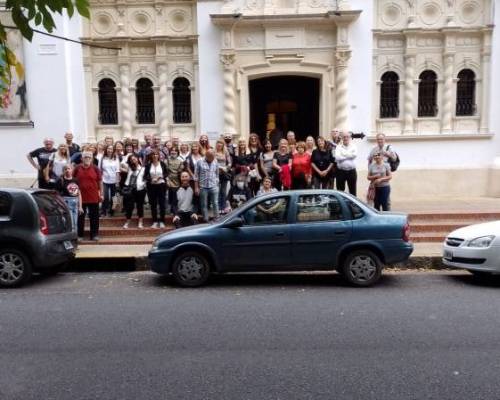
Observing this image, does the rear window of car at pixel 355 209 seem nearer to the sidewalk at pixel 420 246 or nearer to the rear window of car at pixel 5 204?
the sidewalk at pixel 420 246

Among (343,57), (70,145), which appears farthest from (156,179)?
(343,57)

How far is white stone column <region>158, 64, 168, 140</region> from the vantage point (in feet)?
46.5

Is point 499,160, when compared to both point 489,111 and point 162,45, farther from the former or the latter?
point 162,45

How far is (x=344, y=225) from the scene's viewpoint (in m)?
7.69

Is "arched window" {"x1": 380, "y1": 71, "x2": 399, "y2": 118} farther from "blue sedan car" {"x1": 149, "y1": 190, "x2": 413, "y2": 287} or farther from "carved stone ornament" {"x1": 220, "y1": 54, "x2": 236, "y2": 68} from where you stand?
"blue sedan car" {"x1": 149, "y1": 190, "x2": 413, "y2": 287}

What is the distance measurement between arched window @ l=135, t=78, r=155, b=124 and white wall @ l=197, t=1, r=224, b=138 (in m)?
1.56

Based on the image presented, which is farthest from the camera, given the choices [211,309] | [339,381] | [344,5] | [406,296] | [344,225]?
[344,5]

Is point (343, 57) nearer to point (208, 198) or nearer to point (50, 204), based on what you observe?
point (208, 198)

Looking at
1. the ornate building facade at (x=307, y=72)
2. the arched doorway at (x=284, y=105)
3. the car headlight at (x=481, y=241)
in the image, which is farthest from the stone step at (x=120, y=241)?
the car headlight at (x=481, y=241)

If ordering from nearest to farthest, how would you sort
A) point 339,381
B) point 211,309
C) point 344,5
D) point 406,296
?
1. point 339,381
2. point 211,309
3. point 406,296
4. point 344,5

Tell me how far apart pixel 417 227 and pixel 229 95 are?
6190 millimetres

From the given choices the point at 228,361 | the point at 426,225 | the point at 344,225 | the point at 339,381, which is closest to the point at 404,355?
the point at 339,381

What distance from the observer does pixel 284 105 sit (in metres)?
15.5

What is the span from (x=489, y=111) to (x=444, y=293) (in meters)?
8.63
